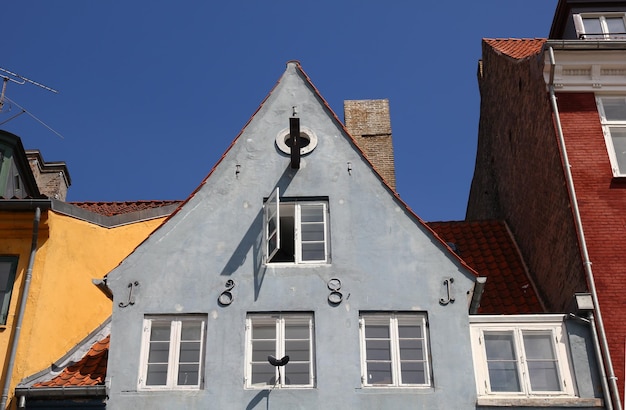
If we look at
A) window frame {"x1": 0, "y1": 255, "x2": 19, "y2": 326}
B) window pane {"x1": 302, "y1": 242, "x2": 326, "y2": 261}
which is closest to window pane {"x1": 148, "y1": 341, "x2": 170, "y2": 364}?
window frame {"x1": 0, "y1": 255, "x2": 19, "y2": 326}

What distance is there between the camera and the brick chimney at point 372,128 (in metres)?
23.8

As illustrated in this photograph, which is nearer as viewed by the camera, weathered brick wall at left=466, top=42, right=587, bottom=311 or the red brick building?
the red brick building

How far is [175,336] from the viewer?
50.2 ft

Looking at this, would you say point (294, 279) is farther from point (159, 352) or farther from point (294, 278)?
point (159, 352)

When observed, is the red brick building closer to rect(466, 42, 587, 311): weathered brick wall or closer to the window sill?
rect(466, 42, 587, 311): weathered brick wall

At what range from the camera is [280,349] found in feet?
49.2

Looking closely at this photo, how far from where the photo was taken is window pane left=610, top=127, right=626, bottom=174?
679 inches

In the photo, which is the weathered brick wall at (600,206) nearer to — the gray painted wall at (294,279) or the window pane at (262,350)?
the gray painted wall at (294,279)

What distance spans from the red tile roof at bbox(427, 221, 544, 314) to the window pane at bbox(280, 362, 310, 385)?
4.46 metres

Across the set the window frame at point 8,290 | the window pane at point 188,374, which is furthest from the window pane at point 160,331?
the window frame at point 8,290

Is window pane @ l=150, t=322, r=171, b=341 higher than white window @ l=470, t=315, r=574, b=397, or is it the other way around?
window pane @ l=150, t=322, r=171, b=341

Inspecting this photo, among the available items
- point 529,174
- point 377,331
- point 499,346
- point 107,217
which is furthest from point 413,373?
point 107,217

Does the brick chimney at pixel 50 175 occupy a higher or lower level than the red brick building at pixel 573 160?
higher

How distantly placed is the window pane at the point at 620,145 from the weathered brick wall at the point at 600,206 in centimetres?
28
